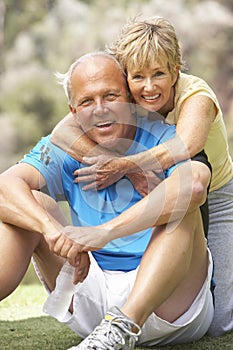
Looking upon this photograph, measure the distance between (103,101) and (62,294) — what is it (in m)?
0.60

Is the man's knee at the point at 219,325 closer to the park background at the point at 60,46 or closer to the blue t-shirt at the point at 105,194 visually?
the blue t-shirt at the point at 105,194

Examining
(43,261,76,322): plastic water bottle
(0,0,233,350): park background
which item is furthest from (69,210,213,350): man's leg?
(0,0,233,350): park background

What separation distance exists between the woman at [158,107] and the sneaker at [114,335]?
1.58ft

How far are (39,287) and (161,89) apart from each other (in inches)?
Answer: 98.4

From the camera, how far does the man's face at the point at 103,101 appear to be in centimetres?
235

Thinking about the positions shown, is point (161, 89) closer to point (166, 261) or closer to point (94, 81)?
point (94, 81)

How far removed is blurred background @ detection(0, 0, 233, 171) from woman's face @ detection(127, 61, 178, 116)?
6722mm

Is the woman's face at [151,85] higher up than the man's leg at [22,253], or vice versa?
the woman's face at [151,85]

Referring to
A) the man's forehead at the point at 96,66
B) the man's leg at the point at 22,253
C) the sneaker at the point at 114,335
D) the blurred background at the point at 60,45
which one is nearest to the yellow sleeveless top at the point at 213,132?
the man's forehead at the point at 96,66

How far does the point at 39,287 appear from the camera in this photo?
463cm

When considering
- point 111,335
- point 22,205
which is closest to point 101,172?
point 22,205

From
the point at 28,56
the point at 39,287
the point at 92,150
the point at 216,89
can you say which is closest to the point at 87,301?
the point at 92,150

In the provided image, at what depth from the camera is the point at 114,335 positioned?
1.96m

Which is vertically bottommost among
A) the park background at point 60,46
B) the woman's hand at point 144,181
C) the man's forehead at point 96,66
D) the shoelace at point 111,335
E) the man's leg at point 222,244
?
the park background at point 60,46
